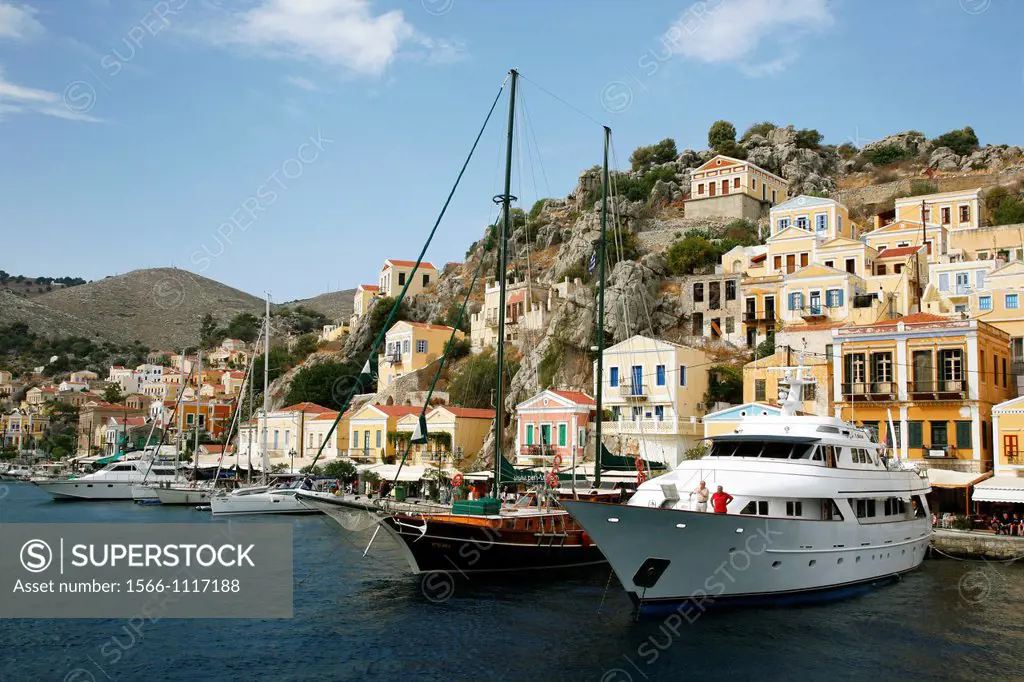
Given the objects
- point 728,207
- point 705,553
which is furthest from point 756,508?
point 728,207

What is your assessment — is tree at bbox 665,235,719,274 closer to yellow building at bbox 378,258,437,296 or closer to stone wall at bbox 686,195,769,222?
stone wall at bbox 686,195,769,222

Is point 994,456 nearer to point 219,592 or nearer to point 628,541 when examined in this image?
point 628,541

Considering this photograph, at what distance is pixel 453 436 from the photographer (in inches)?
2494

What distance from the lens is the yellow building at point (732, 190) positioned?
84438 mm

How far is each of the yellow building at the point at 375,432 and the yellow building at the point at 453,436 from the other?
2.69 m

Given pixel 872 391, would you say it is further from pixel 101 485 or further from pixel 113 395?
pixel 113 395

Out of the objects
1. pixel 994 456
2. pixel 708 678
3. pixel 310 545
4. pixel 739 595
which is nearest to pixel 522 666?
pixel 708 678

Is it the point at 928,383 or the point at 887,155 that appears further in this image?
the point at 887,155

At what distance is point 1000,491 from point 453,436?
1462 inches

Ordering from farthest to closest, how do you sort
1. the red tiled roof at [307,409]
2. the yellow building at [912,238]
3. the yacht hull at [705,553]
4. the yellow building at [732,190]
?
the yellow building at [732,190] < the red tiled roof at [307,409] < the yellow building at [912,238] < the yacht hull at [705,553]

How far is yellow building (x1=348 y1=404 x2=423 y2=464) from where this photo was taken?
68.1 metres

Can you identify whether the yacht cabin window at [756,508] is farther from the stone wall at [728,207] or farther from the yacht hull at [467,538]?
the stone wall at [728,207]

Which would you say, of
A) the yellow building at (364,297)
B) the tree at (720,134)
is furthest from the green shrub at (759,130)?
the yellow building at (364,297)

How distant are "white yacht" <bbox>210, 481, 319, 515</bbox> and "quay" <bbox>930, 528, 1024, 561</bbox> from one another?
35328mm
